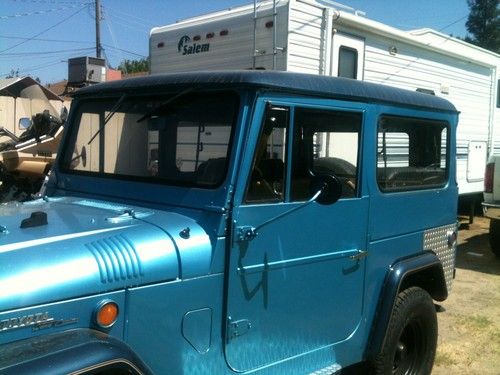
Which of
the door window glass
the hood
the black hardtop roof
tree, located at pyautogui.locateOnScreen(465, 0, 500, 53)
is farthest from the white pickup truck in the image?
tree, located at pyautogui.locateOnScreen(465, 0, 500, 53)

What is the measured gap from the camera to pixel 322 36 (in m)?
6.38

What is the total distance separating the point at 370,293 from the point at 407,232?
0.56m

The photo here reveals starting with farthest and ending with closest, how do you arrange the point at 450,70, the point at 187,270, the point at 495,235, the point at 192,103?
the point at 450,70 → the point at 495,235 → the point at 192,103 → the point at 187,270

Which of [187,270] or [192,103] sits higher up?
[192,103]

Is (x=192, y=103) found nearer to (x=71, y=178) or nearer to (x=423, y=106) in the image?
(x=71, y=178)

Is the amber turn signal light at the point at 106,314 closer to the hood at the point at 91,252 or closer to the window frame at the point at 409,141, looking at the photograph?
the hood at the point at 91,252

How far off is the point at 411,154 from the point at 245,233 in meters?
1.88

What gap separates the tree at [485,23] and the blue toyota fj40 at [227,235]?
128 feet

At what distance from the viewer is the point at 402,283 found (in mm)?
3703

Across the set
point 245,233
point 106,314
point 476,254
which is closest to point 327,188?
point 245,233

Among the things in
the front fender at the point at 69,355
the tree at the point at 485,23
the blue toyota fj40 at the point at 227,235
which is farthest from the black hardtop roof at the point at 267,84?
the tree at the point at 485,23

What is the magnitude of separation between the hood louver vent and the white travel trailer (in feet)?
7.49

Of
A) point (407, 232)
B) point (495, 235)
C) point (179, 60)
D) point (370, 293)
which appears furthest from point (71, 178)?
point (495, 235)

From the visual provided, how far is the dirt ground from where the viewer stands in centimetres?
448
